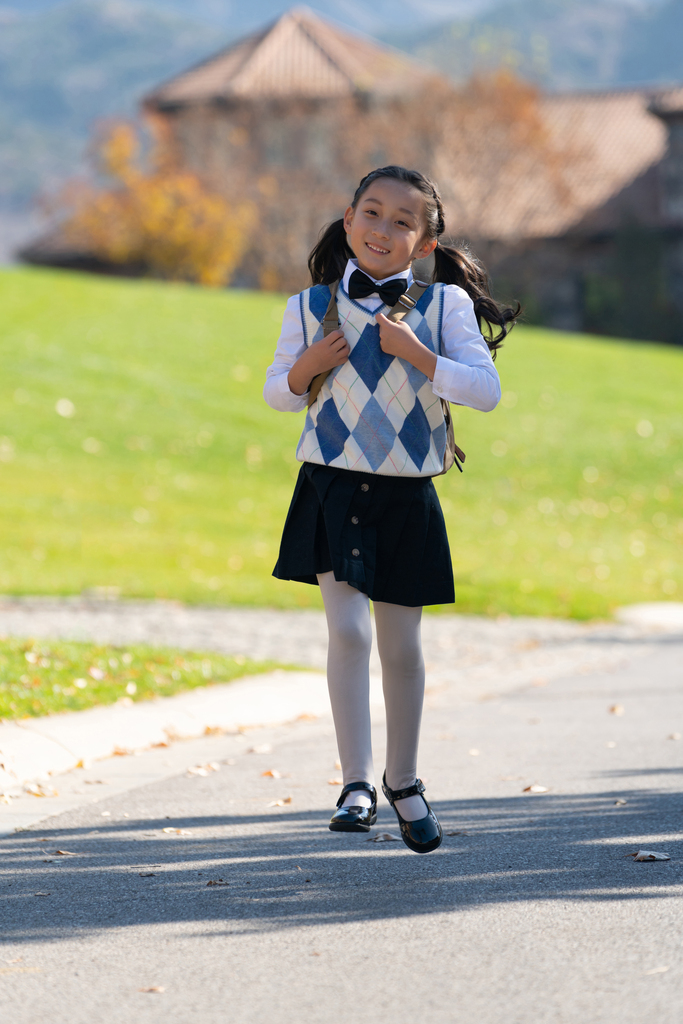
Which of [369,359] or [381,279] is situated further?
[381,279]

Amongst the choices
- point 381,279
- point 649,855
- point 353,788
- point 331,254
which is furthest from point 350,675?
point 331,254

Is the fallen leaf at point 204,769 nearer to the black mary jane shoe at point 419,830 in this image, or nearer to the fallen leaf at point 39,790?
the fallen leaf at point 39,790

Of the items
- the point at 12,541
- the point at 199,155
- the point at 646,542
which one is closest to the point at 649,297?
the point at 199,155

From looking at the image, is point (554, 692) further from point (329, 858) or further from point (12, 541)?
point (12, 541)

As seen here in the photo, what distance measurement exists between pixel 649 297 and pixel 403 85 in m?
10.2

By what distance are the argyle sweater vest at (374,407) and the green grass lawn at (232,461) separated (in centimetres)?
769

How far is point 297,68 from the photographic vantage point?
46.1m

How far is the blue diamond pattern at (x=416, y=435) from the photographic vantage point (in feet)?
13.3

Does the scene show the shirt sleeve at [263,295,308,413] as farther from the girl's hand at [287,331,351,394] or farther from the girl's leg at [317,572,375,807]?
the girl's leg at [317,572,375,807]

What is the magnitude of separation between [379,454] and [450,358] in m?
0.37

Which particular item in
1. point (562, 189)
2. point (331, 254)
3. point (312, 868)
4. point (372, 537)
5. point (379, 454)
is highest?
point (562, 189)

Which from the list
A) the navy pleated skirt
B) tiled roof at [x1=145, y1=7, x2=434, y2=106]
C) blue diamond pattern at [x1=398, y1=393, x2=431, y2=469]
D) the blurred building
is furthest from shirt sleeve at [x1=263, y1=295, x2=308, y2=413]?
tiled roof at [x1=145, y1=7, x2=434, y2=106]

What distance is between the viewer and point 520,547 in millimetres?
15711

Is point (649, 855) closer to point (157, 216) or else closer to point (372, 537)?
point (372, 537)
